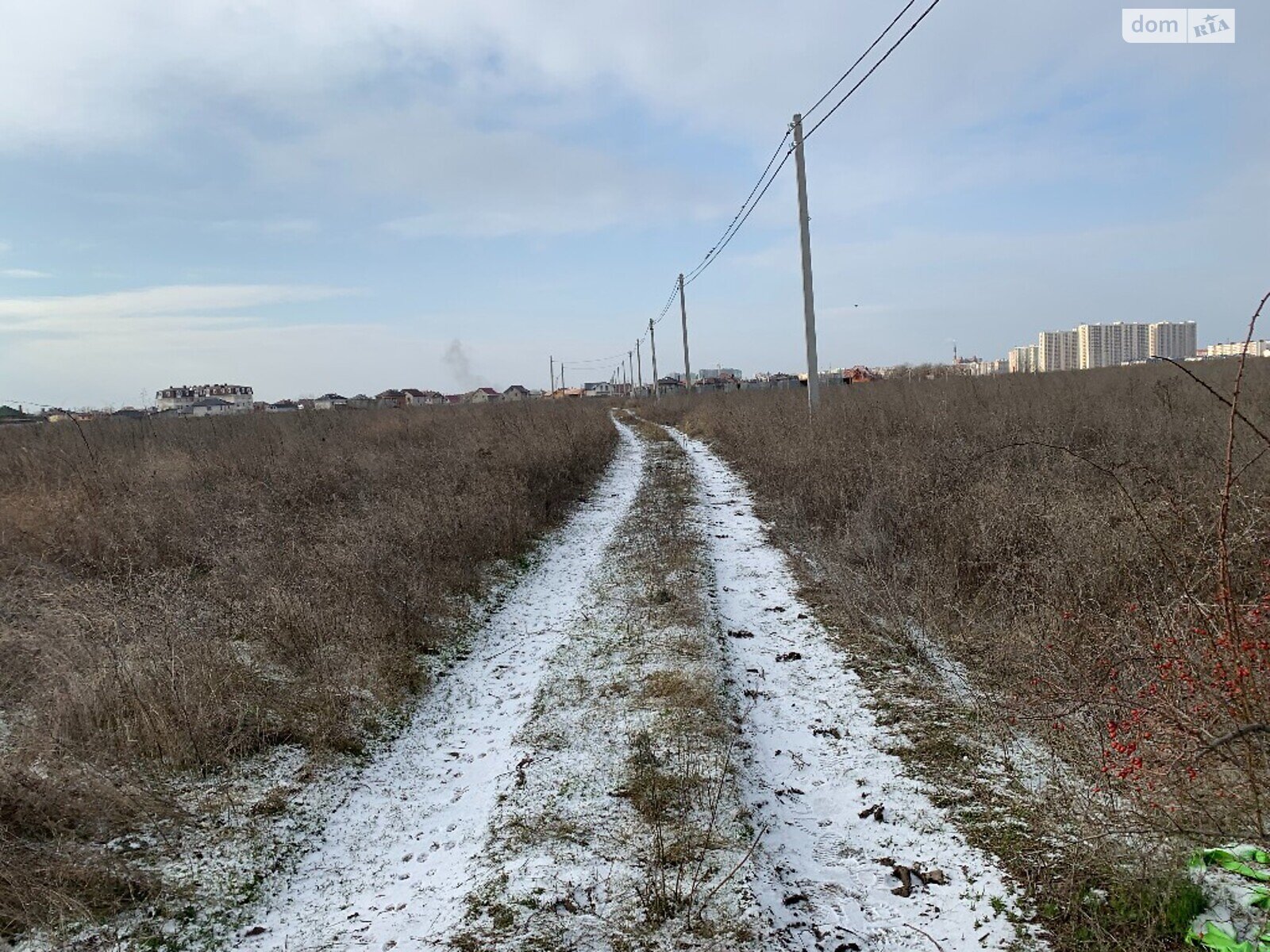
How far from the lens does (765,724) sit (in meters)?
4.22

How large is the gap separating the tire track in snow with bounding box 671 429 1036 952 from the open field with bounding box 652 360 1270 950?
0.19 m

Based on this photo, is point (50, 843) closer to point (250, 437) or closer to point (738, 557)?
point (738, 557)

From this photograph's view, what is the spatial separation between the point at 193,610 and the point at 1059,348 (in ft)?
264

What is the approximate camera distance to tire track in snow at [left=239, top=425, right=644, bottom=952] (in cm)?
278

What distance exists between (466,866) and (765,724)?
1.92 m

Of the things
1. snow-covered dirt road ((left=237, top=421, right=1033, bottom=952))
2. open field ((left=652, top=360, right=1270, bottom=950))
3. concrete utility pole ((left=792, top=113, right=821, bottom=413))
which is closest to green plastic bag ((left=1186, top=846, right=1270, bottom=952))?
open field ((left=652, top=360, right=1270, bottom=950))

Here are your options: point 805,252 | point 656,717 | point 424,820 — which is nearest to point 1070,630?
point 656,717

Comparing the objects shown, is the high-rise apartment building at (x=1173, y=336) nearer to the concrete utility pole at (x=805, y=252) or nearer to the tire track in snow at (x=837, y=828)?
the concrete utility pole at (x=805, y=252)

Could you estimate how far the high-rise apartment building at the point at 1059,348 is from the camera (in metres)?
66.9

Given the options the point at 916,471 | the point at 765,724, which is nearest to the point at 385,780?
the point at 765,724

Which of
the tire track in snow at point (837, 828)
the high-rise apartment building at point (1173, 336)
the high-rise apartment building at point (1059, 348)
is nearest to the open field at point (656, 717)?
the tire track in snow at point (837, 828)

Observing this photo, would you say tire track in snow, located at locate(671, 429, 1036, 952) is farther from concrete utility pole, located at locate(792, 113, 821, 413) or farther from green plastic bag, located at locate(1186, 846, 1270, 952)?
concrete utility pole, located at locate(792, 113, 821, 413)

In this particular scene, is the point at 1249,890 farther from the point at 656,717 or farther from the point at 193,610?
the point at 193,610

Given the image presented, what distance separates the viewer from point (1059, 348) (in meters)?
70.2
